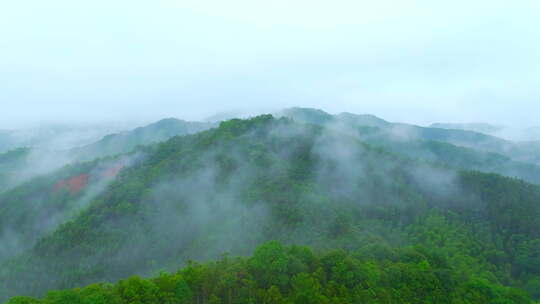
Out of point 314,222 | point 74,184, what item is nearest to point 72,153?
point 74,184

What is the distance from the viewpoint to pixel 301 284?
25.0m

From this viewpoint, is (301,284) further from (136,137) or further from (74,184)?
(136,137)

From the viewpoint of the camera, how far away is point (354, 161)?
218 ft

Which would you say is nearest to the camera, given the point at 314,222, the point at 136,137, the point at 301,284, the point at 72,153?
the point at 301,284

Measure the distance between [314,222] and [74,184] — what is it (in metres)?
61.2

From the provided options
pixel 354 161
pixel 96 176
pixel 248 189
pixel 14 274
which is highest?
pixel 354 161

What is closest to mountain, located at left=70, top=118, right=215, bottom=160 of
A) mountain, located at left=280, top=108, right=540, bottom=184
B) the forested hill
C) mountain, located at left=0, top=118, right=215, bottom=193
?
mountain, located at left=0, top=118, right=215, bottom=193

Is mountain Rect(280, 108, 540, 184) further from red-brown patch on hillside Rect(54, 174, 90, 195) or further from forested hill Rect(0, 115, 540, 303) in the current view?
red-brown patch on hillside Rect(54, 174, 90, 195)

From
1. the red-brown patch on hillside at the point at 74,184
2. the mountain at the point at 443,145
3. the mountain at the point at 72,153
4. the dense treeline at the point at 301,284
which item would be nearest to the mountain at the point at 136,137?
the mountain at the point at 72,153

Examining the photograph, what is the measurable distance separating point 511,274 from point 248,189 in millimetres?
37500

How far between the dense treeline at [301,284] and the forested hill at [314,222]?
176mm

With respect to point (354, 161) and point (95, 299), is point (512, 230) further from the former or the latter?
point (95, 299)

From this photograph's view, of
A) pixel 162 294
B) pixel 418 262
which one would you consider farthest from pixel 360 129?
pixel 162 294

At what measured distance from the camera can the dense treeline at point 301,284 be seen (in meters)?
22.6
